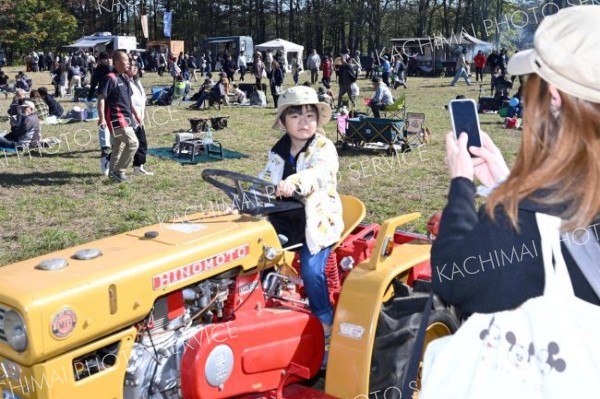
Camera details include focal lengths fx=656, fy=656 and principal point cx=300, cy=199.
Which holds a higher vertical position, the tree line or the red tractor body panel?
the tree line

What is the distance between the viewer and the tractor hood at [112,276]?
2465 mm

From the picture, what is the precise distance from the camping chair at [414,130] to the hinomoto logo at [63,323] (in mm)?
10923

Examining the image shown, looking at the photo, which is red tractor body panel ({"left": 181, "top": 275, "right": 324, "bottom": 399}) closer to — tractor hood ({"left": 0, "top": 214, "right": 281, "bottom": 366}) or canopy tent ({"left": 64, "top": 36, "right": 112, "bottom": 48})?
tractor hood ({"left": 0, "top": 214, "right": 281, "bottom": 366})

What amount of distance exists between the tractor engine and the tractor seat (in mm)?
1195

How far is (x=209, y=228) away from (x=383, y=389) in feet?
3.83

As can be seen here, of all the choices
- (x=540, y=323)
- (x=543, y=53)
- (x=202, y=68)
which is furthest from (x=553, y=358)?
(x=202, y=68)

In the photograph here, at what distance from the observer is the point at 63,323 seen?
8.17ft

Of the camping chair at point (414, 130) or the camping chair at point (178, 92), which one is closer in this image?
the camping chair at point (414, 130)

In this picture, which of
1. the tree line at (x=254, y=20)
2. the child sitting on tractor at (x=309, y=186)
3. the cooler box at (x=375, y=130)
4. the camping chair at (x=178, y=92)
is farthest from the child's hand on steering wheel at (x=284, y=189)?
the tree line at (x=254, y=20)

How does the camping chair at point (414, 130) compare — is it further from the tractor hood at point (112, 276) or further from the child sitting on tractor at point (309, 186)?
the tractor hood at point (112, 276)

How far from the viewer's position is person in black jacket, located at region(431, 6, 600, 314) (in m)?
1.37

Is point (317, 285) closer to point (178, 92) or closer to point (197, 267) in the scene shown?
point (197, 267)

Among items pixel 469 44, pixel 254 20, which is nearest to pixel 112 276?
pixel 469 44

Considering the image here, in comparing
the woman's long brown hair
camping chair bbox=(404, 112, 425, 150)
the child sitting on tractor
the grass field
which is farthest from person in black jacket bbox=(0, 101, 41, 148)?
the woman's long brown hair
